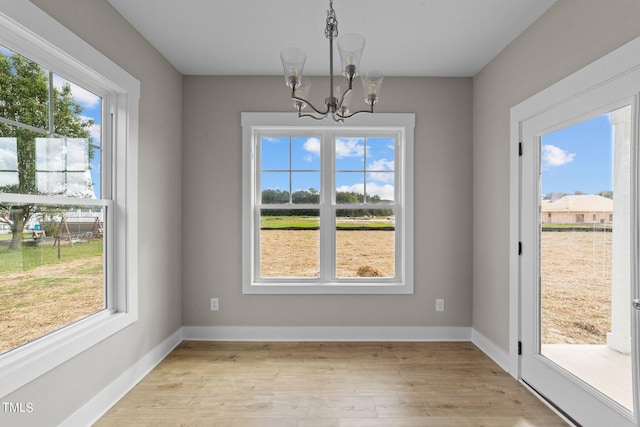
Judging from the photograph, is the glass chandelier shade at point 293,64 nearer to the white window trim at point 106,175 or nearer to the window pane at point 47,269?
the white window trim at point 106,175

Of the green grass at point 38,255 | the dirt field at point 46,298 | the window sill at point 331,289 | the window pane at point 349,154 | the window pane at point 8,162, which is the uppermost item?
the window pane at point 349,154

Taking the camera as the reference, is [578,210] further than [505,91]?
No

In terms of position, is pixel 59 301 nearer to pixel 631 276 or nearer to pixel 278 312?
pixel 278 312

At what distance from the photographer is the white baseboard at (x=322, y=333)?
11.4 ft

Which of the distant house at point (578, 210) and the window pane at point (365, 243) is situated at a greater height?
the distant house at point (578, 210)

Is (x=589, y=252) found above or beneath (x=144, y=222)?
beneath

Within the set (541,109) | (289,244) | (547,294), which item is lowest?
(547,294)

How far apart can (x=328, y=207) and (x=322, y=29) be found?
1603 millimetres

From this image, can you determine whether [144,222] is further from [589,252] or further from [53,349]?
[589,252]

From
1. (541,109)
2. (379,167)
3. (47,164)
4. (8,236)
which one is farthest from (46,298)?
(541,109)

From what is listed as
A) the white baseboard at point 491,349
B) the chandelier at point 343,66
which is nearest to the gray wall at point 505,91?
the white baseboard at point 491,349

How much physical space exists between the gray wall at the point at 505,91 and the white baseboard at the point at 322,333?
410 mm

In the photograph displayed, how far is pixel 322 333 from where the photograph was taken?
3.49 m

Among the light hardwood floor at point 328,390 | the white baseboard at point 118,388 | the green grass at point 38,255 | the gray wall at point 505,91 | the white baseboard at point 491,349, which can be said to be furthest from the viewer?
the white baseboard at point 491,349
